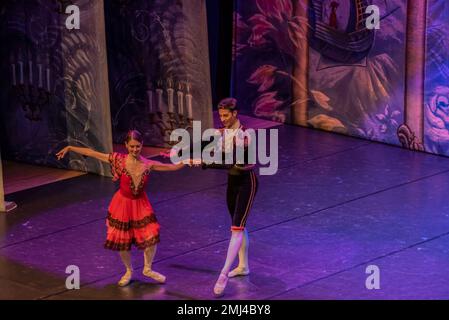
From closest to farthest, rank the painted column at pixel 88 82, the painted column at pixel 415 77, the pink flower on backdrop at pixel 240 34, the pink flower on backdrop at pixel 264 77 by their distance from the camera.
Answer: the painted column at pixel 88 82
the painted column at pixel 415 77
the pink flower on backdrop at pixel 264 77
the pink flower on backdrop at pixel 240 34

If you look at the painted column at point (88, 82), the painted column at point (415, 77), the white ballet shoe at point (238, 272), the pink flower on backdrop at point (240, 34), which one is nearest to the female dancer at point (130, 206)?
the white ballet shoe at point (238, 272)

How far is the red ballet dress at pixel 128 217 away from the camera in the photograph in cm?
766

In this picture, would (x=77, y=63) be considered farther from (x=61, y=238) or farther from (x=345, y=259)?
(x=345, y=259)

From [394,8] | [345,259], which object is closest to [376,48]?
[394,8]

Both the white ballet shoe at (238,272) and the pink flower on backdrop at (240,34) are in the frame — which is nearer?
the white ballet shoe at (238,272)

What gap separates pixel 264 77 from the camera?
12875 millimetres

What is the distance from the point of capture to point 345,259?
8.38 metres

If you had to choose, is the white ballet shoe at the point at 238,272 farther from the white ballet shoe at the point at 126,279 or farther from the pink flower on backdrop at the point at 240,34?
the pink flower on backdrop at the point at 240,34

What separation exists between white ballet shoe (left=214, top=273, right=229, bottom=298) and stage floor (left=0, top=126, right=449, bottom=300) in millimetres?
56

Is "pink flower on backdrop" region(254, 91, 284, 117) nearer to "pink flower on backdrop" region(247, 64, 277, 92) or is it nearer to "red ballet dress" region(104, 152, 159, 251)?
"pink flower on backdrop" region(247, 64, 277, 92)

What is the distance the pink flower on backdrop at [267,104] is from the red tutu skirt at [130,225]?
5358 millimetres

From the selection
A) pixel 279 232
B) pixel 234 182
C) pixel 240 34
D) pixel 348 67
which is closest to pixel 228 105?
pixel 234 182

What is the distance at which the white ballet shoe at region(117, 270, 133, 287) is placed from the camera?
25.8ft

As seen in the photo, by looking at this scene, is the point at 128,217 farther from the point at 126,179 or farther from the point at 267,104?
the point at 267,104
